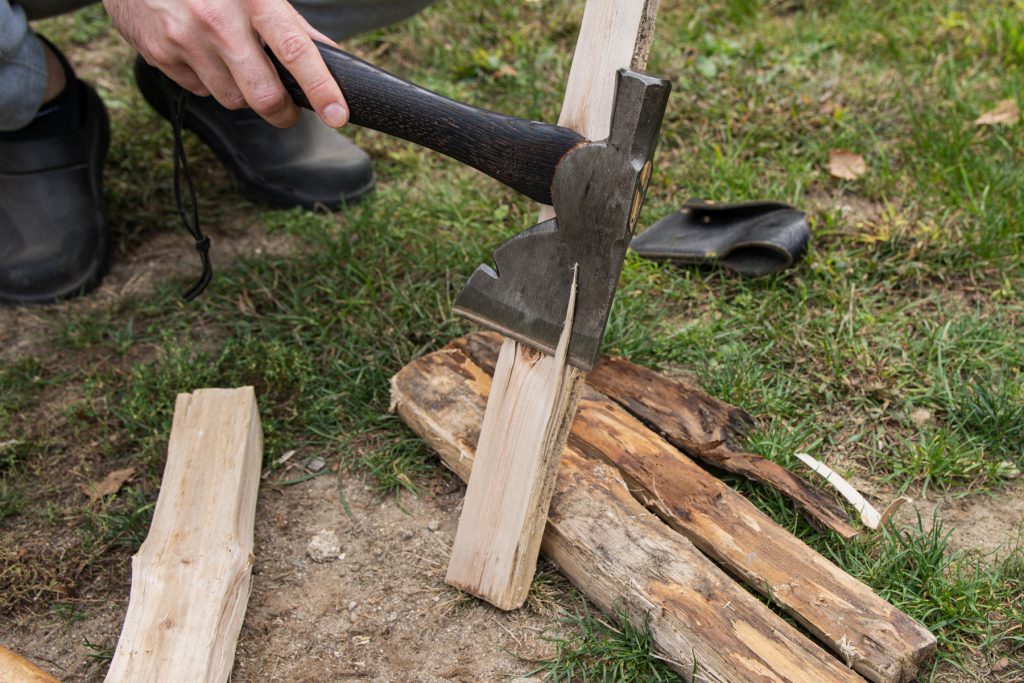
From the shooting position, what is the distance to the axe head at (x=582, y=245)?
1.62 meters

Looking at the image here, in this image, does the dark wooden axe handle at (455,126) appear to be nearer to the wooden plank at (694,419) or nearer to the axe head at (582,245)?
the axe head at (582,245)

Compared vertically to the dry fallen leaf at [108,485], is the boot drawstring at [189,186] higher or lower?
higher

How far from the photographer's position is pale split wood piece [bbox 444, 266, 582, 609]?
72.4 inches

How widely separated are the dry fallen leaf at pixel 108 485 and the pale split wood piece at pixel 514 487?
913 mm

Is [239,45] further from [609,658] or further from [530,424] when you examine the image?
[609,658]

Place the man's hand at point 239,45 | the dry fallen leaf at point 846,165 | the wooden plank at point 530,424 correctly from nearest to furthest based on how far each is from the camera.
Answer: the wooden plank at point 530,424 < the man's hand at point 239,45 < the dry fallen leaf at point 846,165

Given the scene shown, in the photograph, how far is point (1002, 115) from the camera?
3.36 m

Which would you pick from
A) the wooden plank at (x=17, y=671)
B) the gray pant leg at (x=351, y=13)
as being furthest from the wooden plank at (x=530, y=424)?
the gray pant leg at (x=351, y=13)

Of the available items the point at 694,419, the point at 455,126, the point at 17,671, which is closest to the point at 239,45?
the point at 455,126

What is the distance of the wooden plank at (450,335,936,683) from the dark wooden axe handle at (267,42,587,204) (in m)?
0.65

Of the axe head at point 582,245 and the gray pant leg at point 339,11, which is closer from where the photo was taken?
the axe head at point 582,245

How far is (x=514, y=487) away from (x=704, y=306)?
1.17 m

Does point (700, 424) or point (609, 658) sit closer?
point (609, 658)

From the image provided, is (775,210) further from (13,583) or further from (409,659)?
(13,583)
